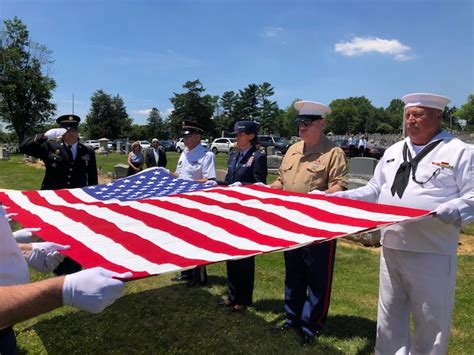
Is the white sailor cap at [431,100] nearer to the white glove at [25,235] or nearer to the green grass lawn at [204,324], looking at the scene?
the green grass lawn at [204,324]

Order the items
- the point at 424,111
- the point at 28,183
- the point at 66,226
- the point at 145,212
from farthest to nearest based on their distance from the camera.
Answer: the point at 28,183 → the point at 145,212 → the point at 66,226 → the point at 424,111

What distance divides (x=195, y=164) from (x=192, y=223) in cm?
256

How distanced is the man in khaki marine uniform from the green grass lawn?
319mm

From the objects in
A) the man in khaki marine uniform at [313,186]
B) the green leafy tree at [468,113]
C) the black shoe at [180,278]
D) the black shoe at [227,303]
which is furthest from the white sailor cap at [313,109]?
the green leafy tree at [468,113]

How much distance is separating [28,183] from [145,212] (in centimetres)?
1488

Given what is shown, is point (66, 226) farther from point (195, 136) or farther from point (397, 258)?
point (195, 136)

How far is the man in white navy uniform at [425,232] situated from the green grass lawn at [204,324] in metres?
1.01

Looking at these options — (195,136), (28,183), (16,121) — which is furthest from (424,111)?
(16,121)

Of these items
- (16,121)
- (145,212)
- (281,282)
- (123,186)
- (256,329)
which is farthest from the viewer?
(16,121)

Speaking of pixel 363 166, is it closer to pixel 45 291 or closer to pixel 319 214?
pixel 319 214

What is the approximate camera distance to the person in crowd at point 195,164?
5273 mm

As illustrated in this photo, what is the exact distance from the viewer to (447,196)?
254 cm

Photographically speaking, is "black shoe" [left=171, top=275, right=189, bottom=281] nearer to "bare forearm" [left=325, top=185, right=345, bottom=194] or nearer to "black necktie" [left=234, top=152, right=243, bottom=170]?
"black necktie" [left=234, top=152, right=243, bottom=170]

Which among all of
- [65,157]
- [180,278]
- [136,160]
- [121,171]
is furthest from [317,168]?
[121,171]
